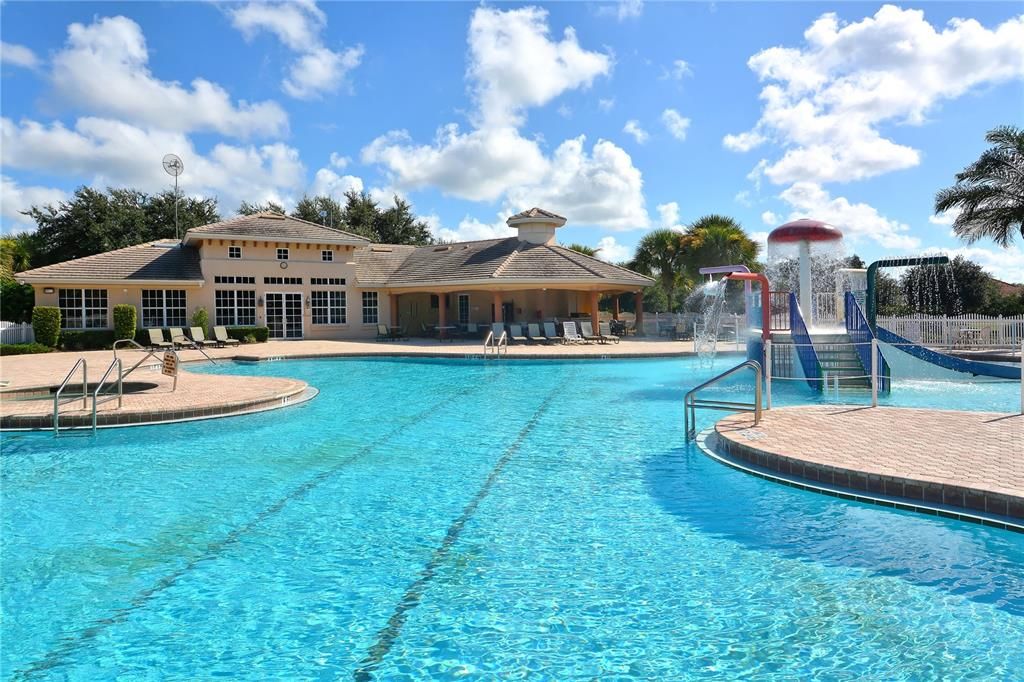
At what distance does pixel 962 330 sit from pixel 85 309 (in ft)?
108

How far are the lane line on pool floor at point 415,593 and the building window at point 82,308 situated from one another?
24572 mm

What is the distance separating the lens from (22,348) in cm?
2295

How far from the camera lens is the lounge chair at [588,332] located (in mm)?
26859

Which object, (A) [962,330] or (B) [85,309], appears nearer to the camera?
(A) [962,330]

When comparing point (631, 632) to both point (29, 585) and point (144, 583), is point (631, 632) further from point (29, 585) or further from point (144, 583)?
point (29, 585)

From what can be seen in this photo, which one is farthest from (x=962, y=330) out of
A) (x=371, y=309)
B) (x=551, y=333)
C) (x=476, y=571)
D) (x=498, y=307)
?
(x=371, y=309)

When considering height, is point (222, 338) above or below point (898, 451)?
above

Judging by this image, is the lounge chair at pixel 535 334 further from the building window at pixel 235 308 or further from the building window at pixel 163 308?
the building window at pixel 163 308

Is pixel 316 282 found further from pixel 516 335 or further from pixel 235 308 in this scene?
pixel 516 335

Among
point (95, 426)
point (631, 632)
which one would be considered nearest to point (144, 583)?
point (631, 632)

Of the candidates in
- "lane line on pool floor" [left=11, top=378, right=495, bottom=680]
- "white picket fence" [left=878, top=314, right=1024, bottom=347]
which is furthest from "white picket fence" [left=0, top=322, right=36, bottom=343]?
"white picket fence" [left=878, top=314, right=1024, bottom=347]

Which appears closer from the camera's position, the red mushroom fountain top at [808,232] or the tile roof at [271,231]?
the red mushroom fountain top at [808,232]

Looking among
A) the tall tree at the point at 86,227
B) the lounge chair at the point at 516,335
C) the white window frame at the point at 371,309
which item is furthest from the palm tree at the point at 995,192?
the tall tree at the point at 86,227

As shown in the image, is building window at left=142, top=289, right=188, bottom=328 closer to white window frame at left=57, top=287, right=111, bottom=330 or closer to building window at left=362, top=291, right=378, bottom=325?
white window frame at left=57, top=287, right=111, bottom=330
